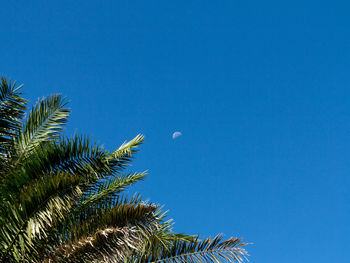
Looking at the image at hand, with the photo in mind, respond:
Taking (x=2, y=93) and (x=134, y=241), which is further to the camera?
(x=2, y=93)

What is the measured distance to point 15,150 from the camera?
9.45 metres

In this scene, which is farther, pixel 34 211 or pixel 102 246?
pixel 34 211

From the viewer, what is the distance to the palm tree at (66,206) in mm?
7273

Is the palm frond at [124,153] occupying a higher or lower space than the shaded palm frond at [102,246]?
higher

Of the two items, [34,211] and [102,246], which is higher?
[102,246]

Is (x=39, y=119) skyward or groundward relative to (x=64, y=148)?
skyward

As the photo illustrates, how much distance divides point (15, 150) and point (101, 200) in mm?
2004

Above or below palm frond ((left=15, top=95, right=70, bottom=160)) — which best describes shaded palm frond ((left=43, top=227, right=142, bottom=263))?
below

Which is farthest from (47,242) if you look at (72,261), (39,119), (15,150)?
(39,119)

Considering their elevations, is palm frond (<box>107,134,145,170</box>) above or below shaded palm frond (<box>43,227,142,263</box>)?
above

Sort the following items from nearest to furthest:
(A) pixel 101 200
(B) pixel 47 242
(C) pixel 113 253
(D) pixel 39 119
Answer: (C) pixel 113 253, (B) pixel 47 242, (A) pixel 101 200, (D) pixel 39 119

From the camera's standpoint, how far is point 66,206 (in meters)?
7.64

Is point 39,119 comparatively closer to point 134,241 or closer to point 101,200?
point 101,200

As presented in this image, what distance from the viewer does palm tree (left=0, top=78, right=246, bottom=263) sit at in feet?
23.9
